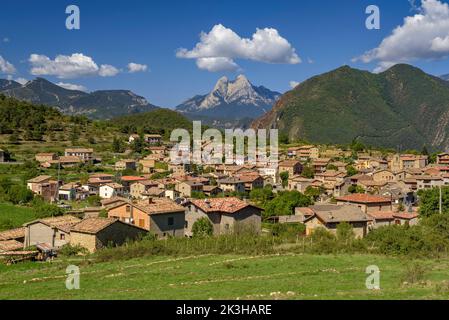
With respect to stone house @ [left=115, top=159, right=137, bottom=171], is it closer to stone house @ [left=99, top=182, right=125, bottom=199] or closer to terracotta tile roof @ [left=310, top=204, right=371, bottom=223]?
stone house @ [left=99, top=182, right=125, bottom=199]

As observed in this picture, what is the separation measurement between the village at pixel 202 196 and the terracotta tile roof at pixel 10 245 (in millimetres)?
56

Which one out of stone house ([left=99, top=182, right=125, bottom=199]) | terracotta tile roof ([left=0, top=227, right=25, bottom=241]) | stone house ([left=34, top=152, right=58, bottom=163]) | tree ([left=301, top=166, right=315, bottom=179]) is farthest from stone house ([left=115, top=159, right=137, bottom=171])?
terracotta tile roof ([left=0, top=227, right=25, bottom=241])

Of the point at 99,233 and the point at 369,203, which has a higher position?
the point at 99,233

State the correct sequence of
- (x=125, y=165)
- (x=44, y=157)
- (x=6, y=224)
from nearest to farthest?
(x=6, y=224) < (x=125, y=165) < (x=44, y=157)

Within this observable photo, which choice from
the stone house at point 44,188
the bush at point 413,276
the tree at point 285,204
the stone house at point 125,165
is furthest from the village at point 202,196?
the bush at point 413,276

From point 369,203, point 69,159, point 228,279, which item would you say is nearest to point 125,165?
point 69,159

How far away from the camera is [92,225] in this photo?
2597cm

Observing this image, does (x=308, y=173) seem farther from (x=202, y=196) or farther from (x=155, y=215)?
(x=155, y=215)

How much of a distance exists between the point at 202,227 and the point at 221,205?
2.93 metres

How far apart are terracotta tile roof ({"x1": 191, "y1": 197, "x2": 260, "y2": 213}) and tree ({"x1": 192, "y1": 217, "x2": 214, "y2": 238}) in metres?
1.35

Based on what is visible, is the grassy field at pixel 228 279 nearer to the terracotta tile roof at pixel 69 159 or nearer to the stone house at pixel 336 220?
the stone house at pixel 336 220
